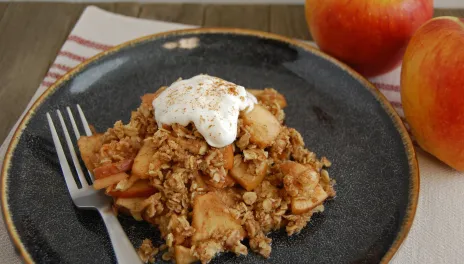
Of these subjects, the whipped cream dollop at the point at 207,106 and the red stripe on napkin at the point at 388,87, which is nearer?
the whipped cream dollop at the point at 207,106

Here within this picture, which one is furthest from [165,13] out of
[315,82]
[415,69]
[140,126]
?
[415,69]

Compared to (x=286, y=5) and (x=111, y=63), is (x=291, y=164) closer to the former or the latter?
(x=111, y=63)

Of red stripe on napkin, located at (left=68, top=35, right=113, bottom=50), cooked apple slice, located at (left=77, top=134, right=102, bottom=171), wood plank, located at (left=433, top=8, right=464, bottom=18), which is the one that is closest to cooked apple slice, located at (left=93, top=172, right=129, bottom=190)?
cooked apple slice, located at (left=77, top=134, right=102, bottom=171)

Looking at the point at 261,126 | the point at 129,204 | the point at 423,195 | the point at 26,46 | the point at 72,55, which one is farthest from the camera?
the point at 26,46

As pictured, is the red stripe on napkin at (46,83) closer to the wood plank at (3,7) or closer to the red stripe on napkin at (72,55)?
the red stripe on napkin at (72,55)

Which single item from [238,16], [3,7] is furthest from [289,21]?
[3,7]

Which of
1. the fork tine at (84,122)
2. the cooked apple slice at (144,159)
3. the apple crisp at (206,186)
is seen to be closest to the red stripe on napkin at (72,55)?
the fork tine at (84,122)

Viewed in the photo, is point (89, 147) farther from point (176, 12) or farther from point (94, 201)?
point (176, 12)
